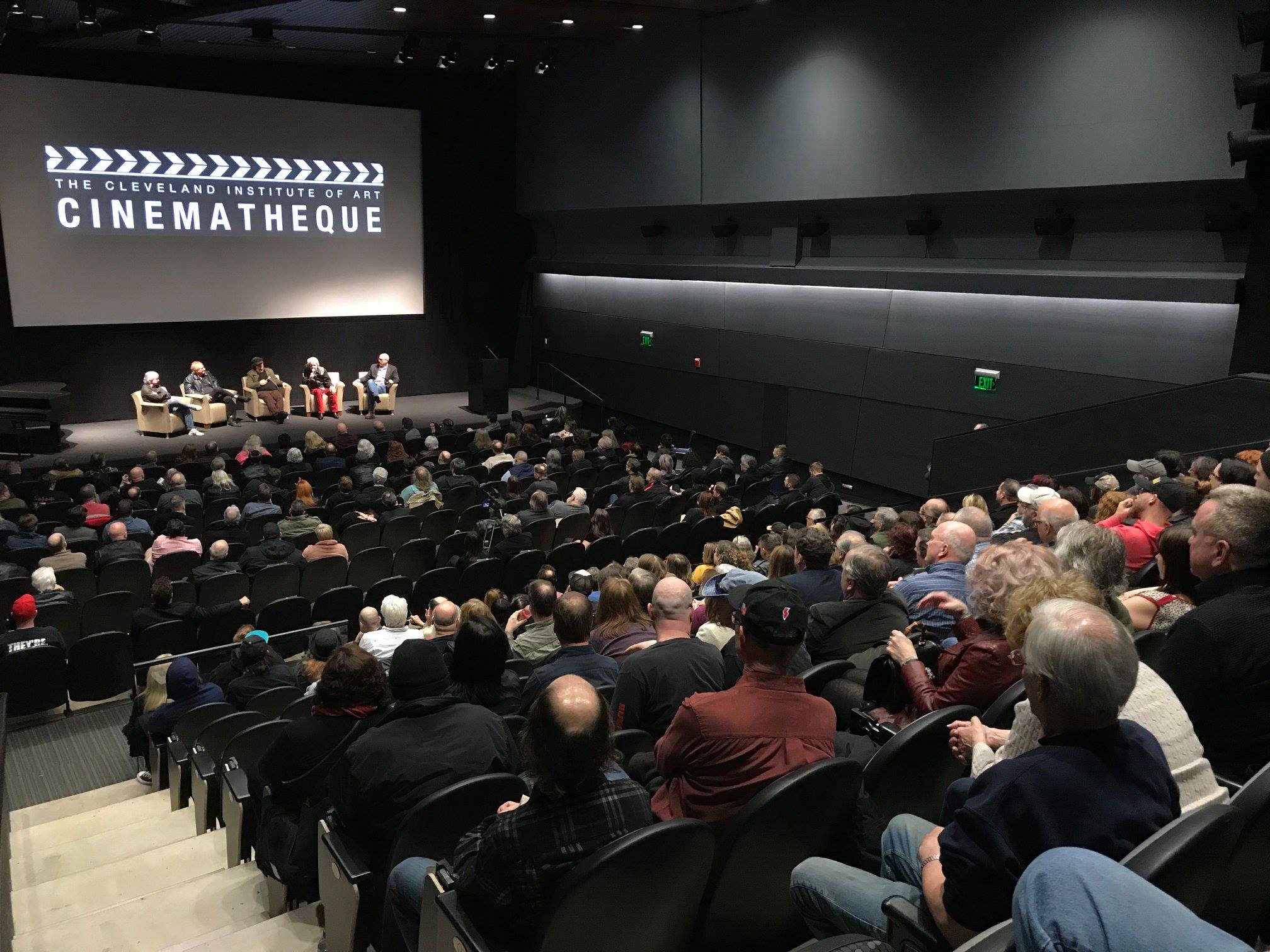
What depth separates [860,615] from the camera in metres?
3.66

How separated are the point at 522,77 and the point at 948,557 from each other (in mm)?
16424

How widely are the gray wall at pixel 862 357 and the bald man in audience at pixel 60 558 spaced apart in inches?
373

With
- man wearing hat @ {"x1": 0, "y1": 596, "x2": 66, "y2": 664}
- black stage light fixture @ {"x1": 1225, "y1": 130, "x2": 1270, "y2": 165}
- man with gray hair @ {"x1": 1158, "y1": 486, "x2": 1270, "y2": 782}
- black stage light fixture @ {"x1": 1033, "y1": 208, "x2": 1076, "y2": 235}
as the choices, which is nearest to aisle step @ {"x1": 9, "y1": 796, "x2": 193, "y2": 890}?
man wearing hat @ {"x1": 0, "y1": 596, "x2": 66, "y2": 664}

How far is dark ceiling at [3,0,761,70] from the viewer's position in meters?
12.1

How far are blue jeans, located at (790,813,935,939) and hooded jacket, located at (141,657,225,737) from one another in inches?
160

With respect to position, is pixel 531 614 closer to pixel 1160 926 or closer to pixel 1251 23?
pixel 1160 926

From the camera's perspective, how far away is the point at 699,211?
15.0m

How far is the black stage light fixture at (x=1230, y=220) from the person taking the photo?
351 inches

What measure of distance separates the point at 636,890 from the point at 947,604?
1644 millimetres

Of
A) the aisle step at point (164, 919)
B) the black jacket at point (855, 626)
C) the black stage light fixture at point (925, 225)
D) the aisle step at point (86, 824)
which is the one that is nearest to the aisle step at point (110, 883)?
the aisle step at point (164, 919)

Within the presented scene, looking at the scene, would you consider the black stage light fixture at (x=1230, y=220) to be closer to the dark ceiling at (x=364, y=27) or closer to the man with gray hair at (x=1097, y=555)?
the dark ceiling at (x=364, y=27)

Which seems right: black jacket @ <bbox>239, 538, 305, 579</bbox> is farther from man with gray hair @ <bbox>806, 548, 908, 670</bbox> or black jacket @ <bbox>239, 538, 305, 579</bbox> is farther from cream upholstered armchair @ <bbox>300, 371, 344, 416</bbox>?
cream upholstered armchair @ <bbox>300, 371, 344, 416</bbox>

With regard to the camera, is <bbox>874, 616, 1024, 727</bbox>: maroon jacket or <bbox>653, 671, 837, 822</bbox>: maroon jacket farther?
<bbox>874, 616, 1024, 727</bbox>: maroon jacket

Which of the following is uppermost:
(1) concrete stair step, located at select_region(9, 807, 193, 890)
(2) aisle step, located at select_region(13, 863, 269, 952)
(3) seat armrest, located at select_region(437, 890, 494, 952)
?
(3) seat armrest, located at select_region(437, 890, 494, 952)
